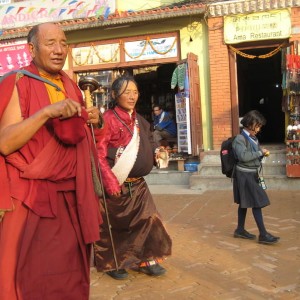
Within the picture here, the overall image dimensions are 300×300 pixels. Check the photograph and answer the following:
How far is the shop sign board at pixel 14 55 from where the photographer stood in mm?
12391

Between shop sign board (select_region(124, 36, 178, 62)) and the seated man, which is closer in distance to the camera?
shop sign board (select_region(124, 36, 178, 62))

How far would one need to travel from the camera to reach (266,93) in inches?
661

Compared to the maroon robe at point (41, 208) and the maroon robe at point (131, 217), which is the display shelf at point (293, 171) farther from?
the maroon robe at point (41, 208)

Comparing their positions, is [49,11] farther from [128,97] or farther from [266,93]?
[128,97]

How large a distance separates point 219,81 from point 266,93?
6.66m

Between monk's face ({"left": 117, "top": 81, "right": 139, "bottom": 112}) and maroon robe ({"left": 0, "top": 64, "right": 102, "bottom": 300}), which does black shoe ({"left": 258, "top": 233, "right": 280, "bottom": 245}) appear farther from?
maroon robe ({"left": 0, "top": 64, "right": 102, "bottom": 300})

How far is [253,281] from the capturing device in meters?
4.22

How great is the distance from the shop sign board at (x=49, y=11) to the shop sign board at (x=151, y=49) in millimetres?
1021

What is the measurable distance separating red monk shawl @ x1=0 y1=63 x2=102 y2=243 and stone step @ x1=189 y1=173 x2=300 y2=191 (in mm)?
7265

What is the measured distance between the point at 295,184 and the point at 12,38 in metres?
8.11

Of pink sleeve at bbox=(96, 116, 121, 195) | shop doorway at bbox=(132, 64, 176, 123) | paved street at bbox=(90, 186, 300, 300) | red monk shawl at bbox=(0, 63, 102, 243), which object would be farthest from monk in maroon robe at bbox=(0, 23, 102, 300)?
shop doorway at bbox=(132, 64, 176, 123)

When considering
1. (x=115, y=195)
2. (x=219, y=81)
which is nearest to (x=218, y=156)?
(x=219, y=81)

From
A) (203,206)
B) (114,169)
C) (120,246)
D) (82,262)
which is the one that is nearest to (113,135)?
(114,169)

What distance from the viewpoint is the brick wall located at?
10602 millimetres
